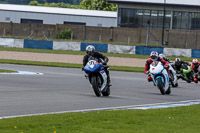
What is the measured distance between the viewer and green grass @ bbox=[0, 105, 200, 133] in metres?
8.92

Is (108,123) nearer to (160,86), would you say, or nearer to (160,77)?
(160,86)

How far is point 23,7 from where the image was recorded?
83.7m

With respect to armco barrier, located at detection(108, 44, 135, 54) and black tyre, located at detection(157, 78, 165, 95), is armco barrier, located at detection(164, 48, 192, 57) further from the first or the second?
black tyre, located at detection(157, 78, 165, 95)

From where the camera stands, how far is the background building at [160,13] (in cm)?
6788

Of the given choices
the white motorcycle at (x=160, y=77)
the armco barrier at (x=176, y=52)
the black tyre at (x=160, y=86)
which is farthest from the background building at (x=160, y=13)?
the black tyre at (x=160, y=86)

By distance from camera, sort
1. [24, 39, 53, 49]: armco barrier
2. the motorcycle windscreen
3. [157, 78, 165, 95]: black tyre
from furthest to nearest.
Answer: [24, 39, 53, 49]: armco barrier → [157, 78, 165, 95]: black tyre → the motorcycle windscreen

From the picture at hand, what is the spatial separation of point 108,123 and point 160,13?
6003cm

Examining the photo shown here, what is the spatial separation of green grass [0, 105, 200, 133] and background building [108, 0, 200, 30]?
57.0 m

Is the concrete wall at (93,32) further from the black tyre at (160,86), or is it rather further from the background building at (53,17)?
the black tyre at (160,86)

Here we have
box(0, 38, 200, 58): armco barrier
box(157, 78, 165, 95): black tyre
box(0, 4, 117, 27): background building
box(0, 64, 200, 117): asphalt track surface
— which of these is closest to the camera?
box(0, 64, 200, 117): asphalt track surface

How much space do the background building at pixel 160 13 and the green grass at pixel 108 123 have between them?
A: 187ft

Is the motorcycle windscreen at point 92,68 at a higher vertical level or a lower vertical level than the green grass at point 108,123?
higher

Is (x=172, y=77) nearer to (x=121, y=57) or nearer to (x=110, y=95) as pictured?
(x=110, y=95)

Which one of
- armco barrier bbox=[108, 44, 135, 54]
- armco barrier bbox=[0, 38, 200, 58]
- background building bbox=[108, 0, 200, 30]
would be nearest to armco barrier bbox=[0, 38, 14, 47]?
armco barrier bbox=[0, 38, 200, 58]
